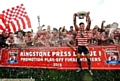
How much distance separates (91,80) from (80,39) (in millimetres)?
1504

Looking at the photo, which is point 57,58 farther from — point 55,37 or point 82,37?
point 82,37

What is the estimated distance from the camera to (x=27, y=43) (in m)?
10.9

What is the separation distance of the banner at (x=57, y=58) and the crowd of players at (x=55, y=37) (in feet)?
0.90

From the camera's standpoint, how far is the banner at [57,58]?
9.82m

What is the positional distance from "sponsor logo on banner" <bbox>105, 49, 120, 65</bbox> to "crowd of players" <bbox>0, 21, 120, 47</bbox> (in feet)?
1.23

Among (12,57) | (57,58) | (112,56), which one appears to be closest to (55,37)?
(57,58)

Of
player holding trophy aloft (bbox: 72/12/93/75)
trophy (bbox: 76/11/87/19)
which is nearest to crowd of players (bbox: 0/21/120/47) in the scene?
player holding trophy aloft (bbox: 72/12/93/75)

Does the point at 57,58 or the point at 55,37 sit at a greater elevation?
the point at 55,37

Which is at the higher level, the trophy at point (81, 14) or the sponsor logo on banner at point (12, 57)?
the trophy at point (81, 14)

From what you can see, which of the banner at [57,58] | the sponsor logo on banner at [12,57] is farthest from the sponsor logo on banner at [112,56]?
the sponsor logo on banner at [12,57]

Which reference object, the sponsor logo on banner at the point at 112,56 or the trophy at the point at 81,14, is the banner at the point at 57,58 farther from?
the trophy at the point at 81,14

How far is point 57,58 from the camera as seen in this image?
10328 millimetres

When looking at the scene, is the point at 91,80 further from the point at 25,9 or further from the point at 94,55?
the point at 25,9

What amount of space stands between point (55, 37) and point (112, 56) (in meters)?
2.41
